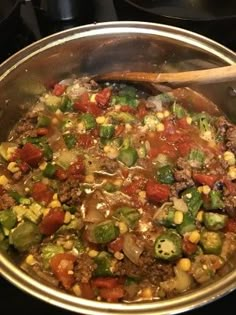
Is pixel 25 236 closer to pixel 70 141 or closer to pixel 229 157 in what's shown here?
pixel 70 141

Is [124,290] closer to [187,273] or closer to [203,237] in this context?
[187,273]

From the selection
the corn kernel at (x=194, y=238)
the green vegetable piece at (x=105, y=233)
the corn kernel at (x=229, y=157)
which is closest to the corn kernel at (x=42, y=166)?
the green vegetable piece at (x=105, y=233)

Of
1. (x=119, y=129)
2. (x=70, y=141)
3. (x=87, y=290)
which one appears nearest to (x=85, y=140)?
(x=70, y=141)

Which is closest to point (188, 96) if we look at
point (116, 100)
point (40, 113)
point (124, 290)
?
point (116, 100)

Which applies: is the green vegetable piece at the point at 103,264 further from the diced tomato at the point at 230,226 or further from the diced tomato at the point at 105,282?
the diced tomato at the point at 230,226

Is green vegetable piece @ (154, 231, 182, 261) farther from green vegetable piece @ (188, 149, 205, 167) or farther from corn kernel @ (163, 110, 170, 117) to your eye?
corn kernel @ (163, 110, 170, 117)
